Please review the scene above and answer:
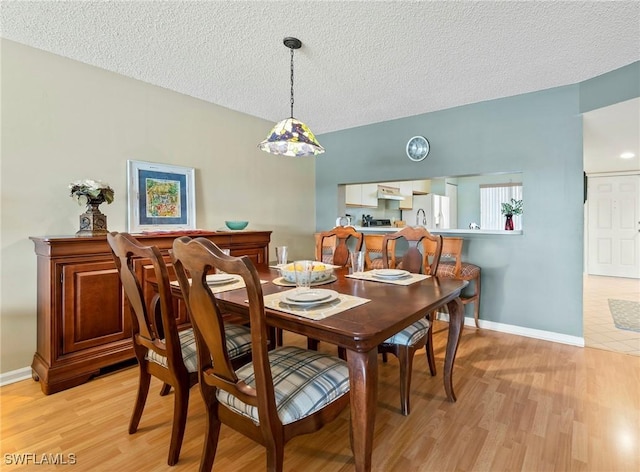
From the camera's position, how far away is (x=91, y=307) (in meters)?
2.26

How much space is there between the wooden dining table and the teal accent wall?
77.0 inches

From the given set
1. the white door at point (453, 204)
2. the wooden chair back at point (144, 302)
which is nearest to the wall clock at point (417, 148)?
the white door at point (453, 204)

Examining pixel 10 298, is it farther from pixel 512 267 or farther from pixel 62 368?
pixel 512 267

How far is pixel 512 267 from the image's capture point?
10.7 feet

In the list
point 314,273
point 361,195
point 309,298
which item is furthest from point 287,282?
point 361,195

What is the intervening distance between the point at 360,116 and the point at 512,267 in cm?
234

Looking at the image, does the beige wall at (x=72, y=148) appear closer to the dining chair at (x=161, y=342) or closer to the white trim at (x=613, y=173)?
the dining chair at (x=161, y=342)

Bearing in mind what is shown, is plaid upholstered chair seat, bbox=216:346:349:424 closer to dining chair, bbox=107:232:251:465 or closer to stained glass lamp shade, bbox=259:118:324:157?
dining chair, bbox=107:232:251:465

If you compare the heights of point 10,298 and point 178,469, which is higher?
point 10,298

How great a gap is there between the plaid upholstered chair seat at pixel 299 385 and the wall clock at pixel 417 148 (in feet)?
9.78

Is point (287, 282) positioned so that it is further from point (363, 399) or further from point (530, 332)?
point (530, 332)

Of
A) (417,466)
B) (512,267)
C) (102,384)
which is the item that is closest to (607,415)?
(417,466)

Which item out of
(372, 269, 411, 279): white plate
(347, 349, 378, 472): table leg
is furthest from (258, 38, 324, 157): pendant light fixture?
(347, 349, 378, 472): table leg

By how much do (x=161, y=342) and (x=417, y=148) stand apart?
10.9 ft
